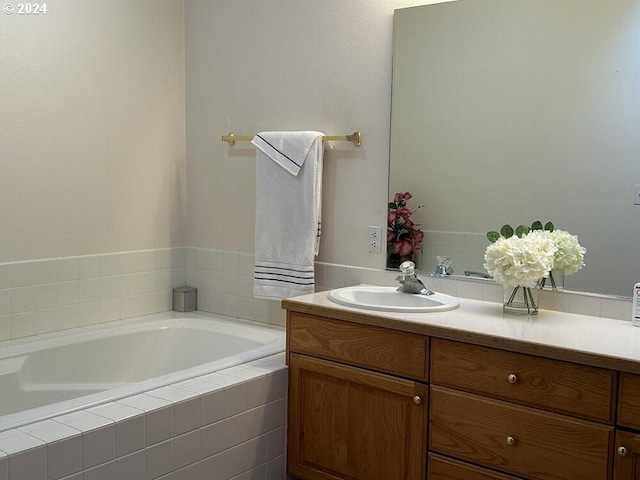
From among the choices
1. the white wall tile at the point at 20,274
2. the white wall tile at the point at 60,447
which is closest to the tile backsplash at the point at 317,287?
the white wall tile at the point at 20,274

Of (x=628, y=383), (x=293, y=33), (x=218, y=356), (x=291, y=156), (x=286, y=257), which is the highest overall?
(x=293, y=33)

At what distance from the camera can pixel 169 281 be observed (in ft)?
11.6

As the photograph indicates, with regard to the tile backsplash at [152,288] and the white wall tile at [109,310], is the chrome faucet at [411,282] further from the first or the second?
the white wall tile at [109,310]

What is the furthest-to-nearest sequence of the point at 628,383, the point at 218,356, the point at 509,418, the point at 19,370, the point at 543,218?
the point at 218,356 → the point at 19,370 → the point at 543,218 → the point at 509,418 → the point at 628,383

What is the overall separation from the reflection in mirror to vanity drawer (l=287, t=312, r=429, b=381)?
53cm

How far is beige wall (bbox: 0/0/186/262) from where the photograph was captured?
2.84 metres

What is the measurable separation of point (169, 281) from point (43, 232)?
74 centimetres

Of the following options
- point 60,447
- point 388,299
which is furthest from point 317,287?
point 60,447

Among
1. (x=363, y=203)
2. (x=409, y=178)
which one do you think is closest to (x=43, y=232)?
(x=363, y=203)

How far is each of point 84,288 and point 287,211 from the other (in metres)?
0.98

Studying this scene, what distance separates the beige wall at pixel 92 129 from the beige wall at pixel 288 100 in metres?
0.13

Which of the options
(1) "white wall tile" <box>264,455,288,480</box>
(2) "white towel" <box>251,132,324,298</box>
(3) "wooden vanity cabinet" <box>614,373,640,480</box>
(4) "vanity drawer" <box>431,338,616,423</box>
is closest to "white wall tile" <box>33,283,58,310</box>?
(2) "white towel" <box>251,132,324,298</box>

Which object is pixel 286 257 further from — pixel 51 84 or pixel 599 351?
pixel 599 351

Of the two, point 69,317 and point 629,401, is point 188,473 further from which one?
point 629,401
